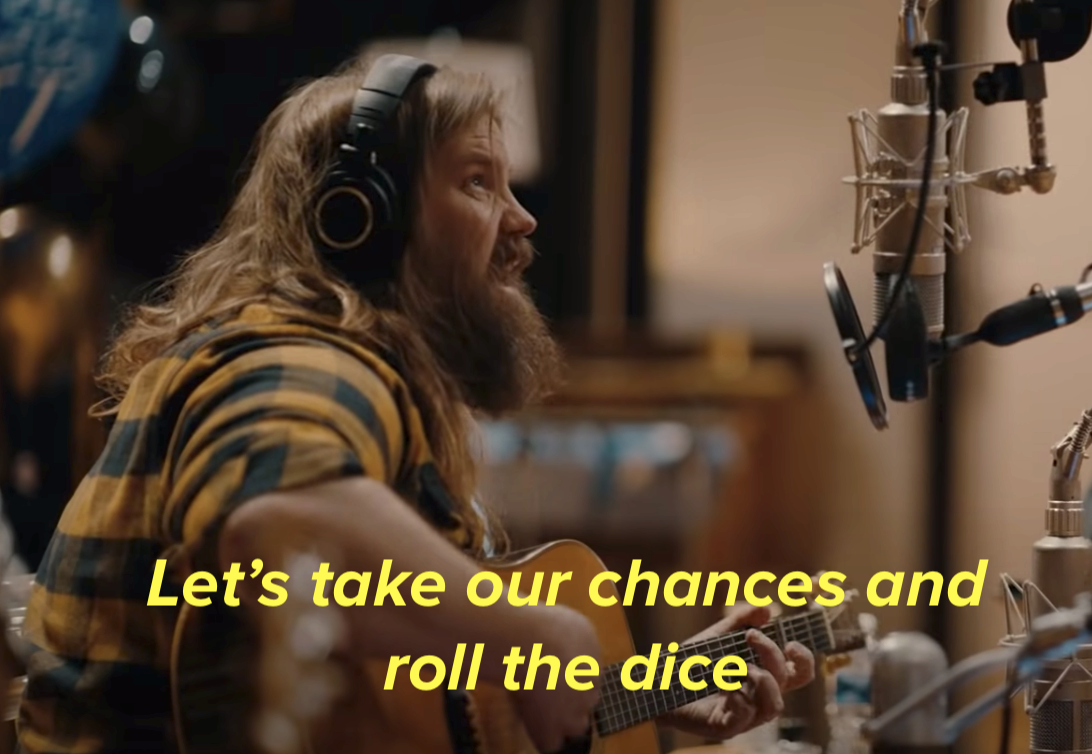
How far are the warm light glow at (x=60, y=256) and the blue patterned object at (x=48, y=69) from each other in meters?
0.25

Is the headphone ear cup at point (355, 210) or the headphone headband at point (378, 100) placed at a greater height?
the headphone headband at point (378, 100)

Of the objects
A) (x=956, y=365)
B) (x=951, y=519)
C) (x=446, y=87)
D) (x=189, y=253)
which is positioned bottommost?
(x=951, y=519)

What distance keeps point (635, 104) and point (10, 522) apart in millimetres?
1701

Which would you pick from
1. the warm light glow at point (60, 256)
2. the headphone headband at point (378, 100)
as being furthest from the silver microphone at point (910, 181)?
the warm light glow at point (60, 256)

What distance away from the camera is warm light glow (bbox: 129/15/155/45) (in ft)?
9.48

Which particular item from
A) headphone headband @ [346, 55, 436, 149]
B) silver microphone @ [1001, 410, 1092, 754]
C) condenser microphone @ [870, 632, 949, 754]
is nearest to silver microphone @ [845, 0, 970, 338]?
silver microphone @ [1001, 410, 1092, 754]

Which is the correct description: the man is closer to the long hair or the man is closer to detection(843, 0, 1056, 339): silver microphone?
the long hair

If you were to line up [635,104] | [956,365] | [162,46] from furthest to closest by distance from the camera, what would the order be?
1. [635,104]
2. [162,46]
3. [956,365]

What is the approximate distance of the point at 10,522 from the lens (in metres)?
2.65

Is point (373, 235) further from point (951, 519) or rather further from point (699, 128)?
point (699, 128)

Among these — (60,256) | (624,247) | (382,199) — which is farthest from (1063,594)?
(624,247)

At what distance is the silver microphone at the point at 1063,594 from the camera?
5.18 ft

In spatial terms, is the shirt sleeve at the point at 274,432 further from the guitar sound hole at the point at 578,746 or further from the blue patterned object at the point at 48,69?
the blue patterned object at the point at 48,69

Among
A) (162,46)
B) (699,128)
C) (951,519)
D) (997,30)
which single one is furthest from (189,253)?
(699,128)
